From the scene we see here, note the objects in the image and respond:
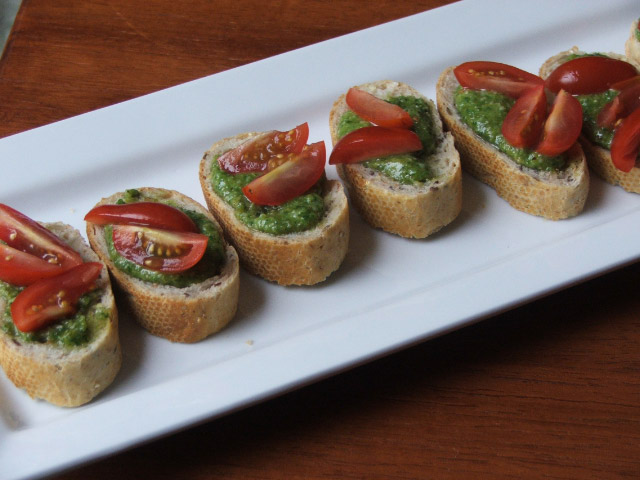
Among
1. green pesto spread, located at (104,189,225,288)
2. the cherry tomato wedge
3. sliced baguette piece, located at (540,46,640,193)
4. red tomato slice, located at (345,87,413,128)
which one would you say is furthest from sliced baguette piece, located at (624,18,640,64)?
green pesto spread, located at (104,189,225,288)

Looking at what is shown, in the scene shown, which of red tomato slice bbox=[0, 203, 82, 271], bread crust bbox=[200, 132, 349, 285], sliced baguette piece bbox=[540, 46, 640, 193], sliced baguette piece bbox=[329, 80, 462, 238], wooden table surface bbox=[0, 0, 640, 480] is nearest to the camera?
wooden table surface bbox=[0, 0, 640, 480]

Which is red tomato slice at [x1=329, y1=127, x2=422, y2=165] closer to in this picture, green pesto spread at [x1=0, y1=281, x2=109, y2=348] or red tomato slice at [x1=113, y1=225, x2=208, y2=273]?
red tomato slice at [x1=113, y1=225, x2=208, y2=273]

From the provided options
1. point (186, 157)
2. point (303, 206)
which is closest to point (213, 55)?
point (186, 157)

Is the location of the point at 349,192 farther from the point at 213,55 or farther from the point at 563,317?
the point at 213,55

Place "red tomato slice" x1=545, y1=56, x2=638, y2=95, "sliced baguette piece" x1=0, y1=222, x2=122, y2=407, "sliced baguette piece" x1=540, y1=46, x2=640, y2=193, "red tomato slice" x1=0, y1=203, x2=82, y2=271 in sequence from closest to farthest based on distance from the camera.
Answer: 1. "sliced baguette piece" x1=0, y1=222, x2=122, y2=407
2. "red tomato slice" x1=0, y1=203, x2=82, y2=271
3. "sliced baguette piece" x1=540, y1=46, x2=640, y2=193
4. "red tomato slice" x1=545, y1=56, x2=638, y2=95

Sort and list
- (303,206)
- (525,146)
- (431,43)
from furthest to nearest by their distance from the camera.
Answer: (431,43)
(525,146)
(303,206)

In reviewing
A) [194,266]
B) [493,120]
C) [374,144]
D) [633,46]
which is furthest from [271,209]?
[633,46]

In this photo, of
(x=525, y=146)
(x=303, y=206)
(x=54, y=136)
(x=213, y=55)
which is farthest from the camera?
(x=213, y=55)
